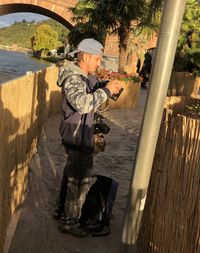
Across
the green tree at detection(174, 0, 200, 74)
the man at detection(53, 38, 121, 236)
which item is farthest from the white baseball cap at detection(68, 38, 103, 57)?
the green tree at detection(174, 0, 200, 74)

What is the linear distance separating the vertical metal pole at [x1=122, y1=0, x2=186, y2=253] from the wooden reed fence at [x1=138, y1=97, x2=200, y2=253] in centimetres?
36

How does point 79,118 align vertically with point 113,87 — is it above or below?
below

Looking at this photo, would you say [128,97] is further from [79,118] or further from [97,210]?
[79,118]

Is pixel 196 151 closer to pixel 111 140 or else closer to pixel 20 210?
pixel 20 210

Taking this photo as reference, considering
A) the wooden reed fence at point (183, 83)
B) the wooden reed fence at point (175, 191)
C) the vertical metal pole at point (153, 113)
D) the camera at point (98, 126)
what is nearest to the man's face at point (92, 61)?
the camera at point (98, 126)

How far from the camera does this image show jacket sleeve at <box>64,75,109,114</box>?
11.3ft

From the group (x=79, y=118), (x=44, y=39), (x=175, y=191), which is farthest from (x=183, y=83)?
(x=44, y=39)

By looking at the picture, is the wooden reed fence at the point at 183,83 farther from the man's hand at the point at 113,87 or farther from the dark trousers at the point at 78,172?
the man's hand at the point at 113,87

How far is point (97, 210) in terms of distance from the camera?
13.5 feet

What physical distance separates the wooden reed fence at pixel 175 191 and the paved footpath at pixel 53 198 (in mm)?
852

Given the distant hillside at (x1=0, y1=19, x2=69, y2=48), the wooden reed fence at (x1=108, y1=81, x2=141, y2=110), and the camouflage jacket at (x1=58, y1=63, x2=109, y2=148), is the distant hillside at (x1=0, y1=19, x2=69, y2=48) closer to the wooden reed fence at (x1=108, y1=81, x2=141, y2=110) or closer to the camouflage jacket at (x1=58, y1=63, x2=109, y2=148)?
the wooden reed fence at (x1=108, y1=81, x2=141, y2=110)

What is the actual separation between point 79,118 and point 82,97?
28cm

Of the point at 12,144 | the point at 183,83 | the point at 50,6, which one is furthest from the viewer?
the point at 50,6

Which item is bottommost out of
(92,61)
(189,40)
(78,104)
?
(78,104)
